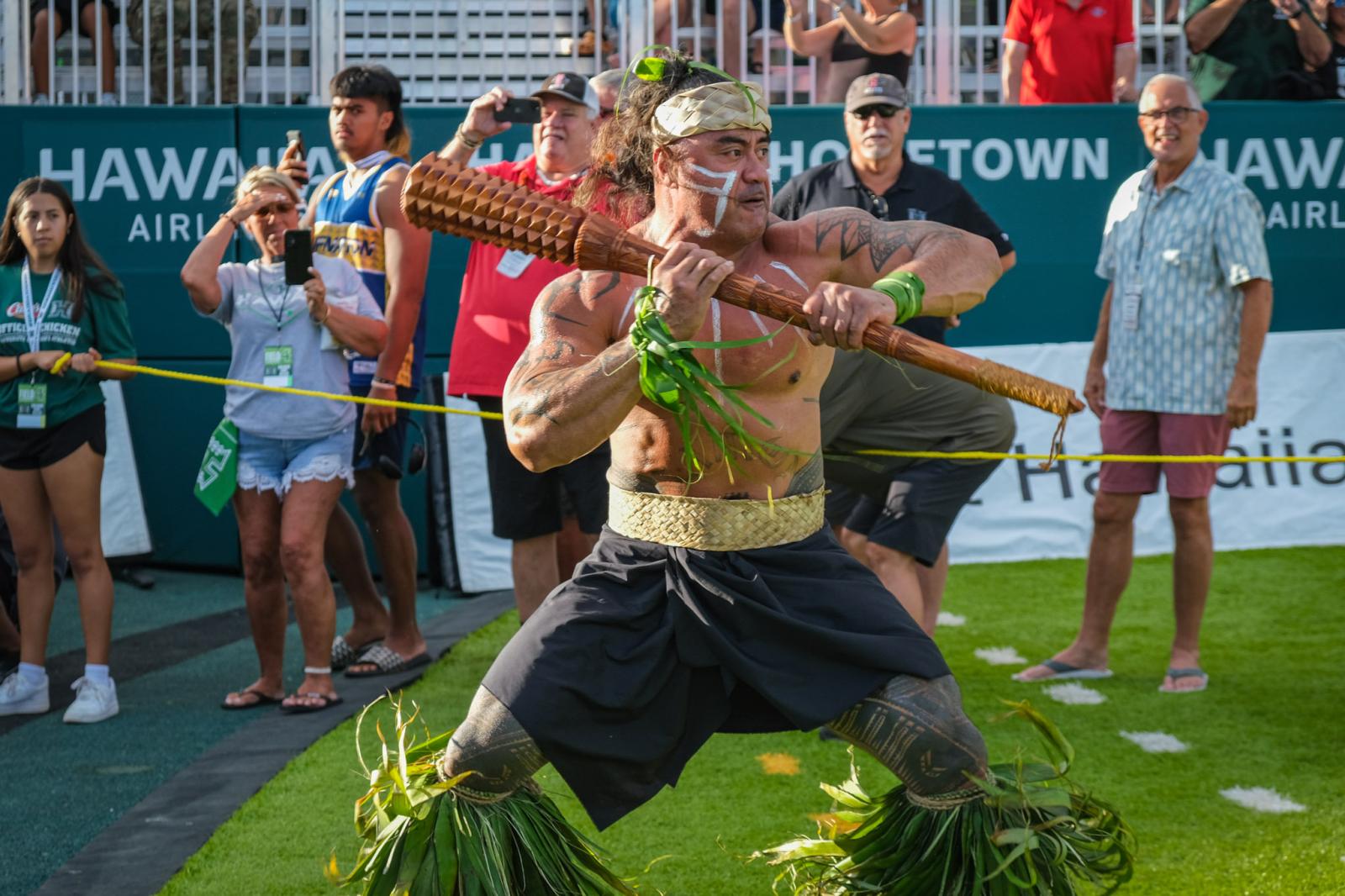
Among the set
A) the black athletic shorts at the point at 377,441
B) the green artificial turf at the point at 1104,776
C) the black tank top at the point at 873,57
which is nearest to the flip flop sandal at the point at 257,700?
the green artificial turf at the point at 1104,776

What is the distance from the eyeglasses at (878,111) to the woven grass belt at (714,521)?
296cm

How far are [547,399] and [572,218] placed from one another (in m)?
0.38

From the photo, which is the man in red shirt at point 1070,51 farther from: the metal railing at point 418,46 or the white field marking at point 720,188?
the white field marking at point 720,188

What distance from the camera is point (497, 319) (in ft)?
18.9

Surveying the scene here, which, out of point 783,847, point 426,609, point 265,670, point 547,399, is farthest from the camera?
point 426,609

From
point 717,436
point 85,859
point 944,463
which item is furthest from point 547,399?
point 944,463

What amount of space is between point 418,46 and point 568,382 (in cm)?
670

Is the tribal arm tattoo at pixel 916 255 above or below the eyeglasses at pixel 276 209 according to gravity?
below

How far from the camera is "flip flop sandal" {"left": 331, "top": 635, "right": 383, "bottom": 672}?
638cm

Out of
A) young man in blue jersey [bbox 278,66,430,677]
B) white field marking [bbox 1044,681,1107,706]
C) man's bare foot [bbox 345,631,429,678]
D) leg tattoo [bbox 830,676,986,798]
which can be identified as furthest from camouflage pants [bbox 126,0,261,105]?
leg tattoo [bbox 830,676,986,798]

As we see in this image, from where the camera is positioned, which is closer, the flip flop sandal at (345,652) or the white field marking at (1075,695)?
the white field marking at (1075,695)

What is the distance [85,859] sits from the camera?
4078 mm

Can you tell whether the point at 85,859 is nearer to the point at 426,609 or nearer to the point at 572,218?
the point at 572,218

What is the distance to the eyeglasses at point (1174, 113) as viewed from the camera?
5.82 metres
